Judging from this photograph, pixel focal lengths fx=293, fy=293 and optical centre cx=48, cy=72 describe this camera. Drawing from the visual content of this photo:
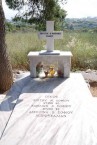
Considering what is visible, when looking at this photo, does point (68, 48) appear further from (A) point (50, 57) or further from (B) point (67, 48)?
(A) point (50, 57)

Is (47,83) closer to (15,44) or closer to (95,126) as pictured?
(95,126)

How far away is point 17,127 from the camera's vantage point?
3.53 meters

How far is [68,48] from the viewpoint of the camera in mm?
8922

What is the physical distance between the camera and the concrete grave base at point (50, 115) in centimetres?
325

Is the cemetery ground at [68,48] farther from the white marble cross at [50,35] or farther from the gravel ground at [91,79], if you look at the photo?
the white marble cross at [50,35]

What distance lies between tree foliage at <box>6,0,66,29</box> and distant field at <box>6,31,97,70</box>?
0.62 meters

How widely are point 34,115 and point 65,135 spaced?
0.68 m

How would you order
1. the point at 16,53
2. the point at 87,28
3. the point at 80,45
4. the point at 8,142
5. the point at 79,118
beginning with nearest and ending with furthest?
1. the point at 8,142
2. the point at 79,118
3. the point at 16,53
4. the point at 80,45
5. the point at 87,28

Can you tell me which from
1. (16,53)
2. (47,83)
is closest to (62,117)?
(47,83)

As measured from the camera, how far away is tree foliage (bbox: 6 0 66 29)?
912cm

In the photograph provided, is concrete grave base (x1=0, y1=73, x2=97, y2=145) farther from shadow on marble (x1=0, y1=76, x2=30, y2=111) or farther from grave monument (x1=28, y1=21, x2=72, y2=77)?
grave monument (x1=28, y1=21, x2=72, y2=77)

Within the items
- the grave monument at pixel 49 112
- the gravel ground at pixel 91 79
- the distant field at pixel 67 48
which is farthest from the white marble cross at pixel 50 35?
the distant field at pixel 67 48

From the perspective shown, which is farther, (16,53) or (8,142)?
(16,53)

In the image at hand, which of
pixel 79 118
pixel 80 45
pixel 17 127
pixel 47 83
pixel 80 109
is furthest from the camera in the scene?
pixel 80 45
